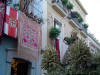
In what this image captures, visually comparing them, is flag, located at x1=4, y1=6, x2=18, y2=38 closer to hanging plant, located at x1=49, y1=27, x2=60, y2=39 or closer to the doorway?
the doorway

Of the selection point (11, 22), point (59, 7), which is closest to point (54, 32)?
point (59, 7)

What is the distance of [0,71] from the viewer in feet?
32.4

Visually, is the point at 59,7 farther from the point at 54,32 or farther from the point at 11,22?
the point at 11,22

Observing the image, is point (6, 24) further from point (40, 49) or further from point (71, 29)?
point (71, 29)

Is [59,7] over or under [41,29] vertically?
over

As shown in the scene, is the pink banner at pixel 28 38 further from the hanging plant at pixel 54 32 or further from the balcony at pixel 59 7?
the balcony at pixel 59 7

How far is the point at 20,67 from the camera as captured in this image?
12250 mm

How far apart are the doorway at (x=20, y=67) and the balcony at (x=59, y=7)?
4791 millimetres

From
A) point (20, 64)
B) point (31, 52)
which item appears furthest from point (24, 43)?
point (20, 64)

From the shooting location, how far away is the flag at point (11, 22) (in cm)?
1005

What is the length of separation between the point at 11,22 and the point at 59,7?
5.98 metres

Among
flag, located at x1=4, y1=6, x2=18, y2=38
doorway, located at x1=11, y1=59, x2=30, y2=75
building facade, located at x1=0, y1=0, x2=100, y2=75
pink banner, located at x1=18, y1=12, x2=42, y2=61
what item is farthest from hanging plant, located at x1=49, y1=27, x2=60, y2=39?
flag, located at x1=4, y1=6, x2=18, y2=38

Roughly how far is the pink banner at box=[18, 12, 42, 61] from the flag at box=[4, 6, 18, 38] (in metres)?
0.25

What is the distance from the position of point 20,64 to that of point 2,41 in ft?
8.16
